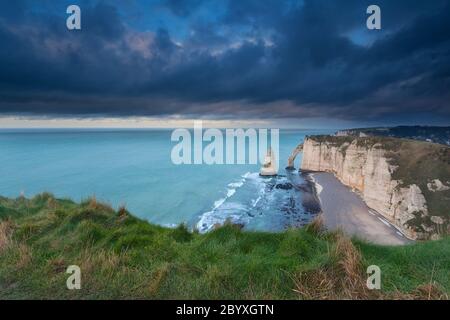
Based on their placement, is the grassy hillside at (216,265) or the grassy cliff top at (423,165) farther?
the grassy cliff top at (423,165)

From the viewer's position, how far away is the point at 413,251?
19.0 ft

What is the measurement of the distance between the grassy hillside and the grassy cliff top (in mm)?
34772

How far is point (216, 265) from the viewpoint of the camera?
516 cm

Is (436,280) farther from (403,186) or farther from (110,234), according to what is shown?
(403,186)

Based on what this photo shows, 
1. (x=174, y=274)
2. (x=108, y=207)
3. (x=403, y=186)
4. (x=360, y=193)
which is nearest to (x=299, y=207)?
(x=403, y=186)

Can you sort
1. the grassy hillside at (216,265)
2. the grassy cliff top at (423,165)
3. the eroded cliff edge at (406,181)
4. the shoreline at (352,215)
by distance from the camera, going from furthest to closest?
the grassy cliff top at (423,165) < the eroded cliff edge at (406,181) < the shoreline at (352,215) < the grassy hillside at (216,265)

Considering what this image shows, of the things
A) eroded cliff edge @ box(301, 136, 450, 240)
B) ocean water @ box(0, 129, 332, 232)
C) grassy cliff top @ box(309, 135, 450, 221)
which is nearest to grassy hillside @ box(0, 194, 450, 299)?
ocean water @ box(0, 129, 332, 232)

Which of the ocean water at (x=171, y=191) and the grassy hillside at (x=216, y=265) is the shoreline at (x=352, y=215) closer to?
the ocean water at (x=171, y=191)

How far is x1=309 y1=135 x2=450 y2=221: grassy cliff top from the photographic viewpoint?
33.1m

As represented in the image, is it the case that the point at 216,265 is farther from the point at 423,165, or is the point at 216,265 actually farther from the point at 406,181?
the point at 423,165

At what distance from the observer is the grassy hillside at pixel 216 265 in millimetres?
4453

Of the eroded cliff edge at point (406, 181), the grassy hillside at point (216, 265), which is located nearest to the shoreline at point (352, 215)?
the eroded cliff edge at point (406, 181)

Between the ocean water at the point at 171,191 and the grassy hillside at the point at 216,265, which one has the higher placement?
the grassy hillside at the point at 216,265
